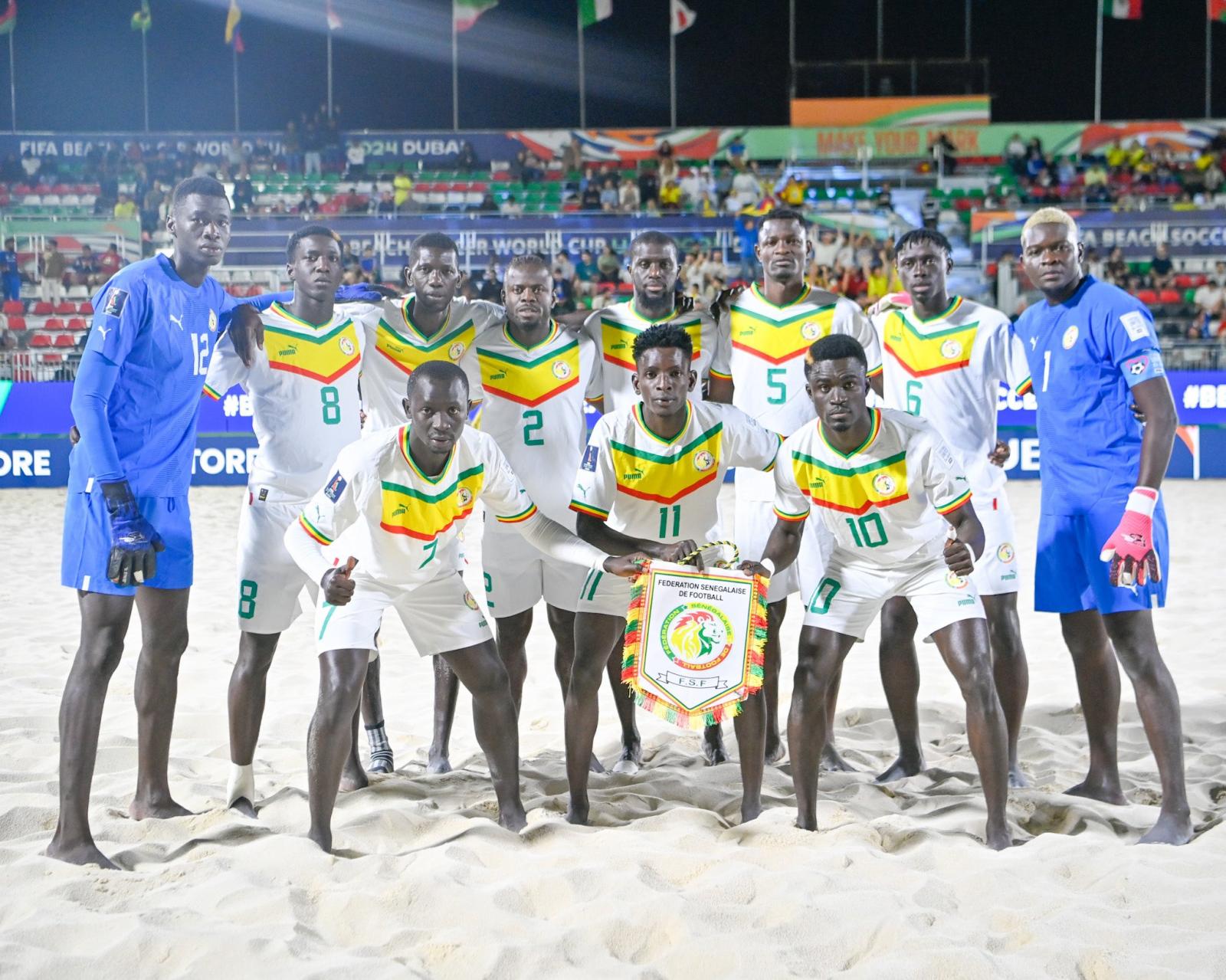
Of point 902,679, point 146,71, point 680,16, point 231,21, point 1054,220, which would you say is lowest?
point 902,679

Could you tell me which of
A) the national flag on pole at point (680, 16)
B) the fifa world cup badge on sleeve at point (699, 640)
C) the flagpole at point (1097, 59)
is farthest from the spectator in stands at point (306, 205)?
the fifa world cup badge on sleeve at point (699, 640)

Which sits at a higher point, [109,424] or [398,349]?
[398,349]

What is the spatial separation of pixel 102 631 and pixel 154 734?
67cm

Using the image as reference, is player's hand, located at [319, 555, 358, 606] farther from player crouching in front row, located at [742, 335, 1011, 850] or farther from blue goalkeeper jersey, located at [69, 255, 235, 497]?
player crouching in front row, located at [742, 335, 1011, 850]

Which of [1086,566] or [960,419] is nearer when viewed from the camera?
[1086,566]

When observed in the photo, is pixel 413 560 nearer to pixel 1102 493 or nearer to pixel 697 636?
pixel 697 636

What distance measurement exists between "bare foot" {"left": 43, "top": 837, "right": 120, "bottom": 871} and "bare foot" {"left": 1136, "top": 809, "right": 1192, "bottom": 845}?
11.6 ft

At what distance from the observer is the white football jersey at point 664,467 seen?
4.59 m

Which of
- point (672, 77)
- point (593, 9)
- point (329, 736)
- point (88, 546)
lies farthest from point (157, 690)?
point (593, 9)

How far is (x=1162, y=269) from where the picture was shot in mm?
20094

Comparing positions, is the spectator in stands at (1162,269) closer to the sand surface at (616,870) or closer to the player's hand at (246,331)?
the sand surface at (616,870)

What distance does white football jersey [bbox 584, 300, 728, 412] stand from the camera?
5363 mm

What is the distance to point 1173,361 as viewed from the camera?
1551 cm

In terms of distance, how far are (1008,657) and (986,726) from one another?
39.8 inches
